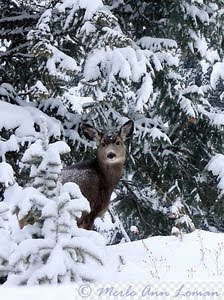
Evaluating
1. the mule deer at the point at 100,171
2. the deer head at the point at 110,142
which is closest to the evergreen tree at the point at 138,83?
the deer head at the point at 110,142

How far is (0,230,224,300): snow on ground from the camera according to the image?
420cm

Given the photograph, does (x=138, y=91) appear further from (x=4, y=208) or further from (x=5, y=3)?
(x=4, y=208)

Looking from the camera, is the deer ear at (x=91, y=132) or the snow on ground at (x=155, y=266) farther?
the deer ear at (x=91, y=132)

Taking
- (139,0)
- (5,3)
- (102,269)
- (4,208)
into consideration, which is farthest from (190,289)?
(5,3)

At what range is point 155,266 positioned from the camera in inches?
235

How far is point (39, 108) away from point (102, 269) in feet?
20.1

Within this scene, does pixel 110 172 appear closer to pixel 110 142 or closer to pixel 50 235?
pixel 110 142

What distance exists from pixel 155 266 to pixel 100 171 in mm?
3484

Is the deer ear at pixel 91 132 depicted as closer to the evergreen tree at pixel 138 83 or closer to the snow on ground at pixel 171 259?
the evergreen tree at pixel 138 83

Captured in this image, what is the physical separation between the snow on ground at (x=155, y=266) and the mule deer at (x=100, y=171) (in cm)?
117

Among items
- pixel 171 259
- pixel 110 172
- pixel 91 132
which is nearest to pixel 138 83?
pixel 91 132

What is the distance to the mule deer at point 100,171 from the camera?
8.73m

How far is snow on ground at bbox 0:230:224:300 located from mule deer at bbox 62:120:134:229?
3.83ft

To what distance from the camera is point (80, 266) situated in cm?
473
